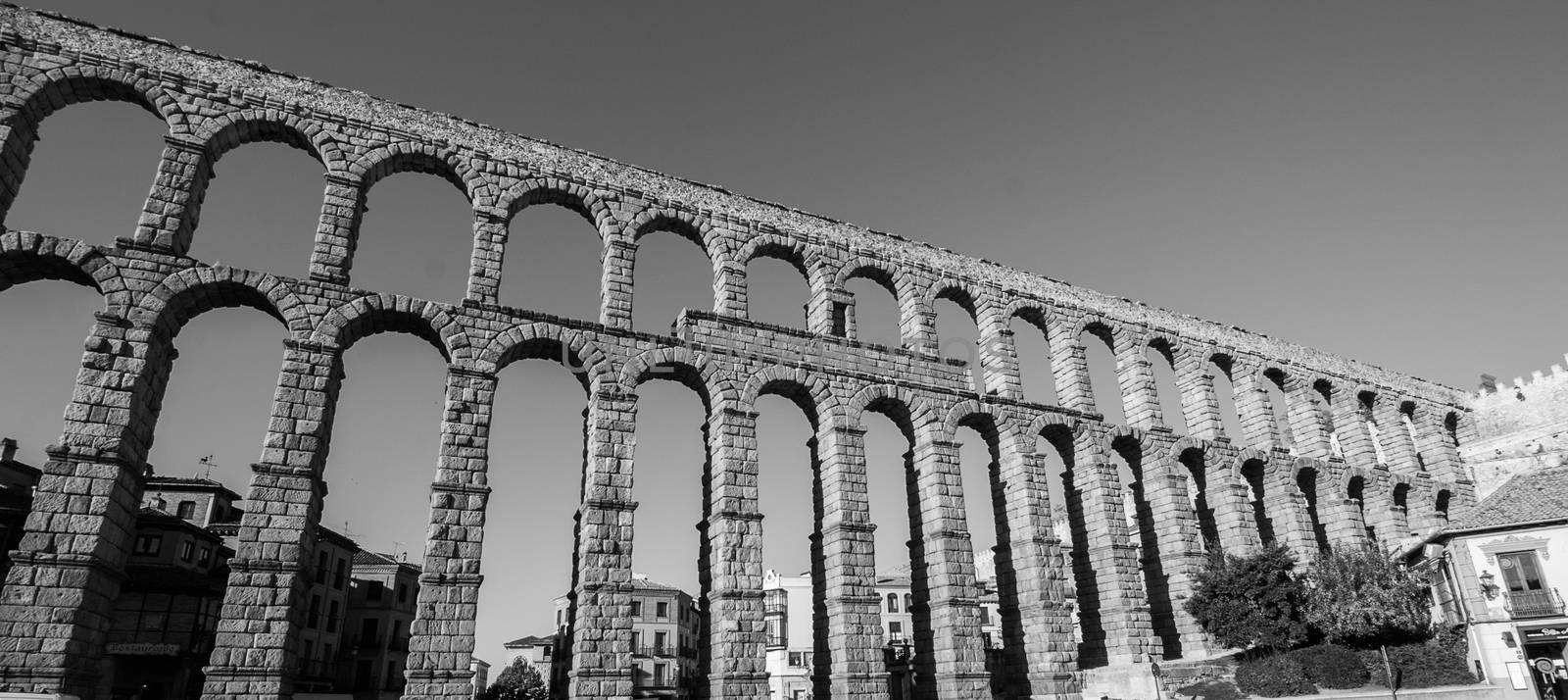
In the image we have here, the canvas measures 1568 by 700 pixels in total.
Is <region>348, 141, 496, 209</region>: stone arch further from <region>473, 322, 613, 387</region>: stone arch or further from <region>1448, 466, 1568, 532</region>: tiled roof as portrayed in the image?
<region>1448, 466, 1568, 532</region>: tiled roof

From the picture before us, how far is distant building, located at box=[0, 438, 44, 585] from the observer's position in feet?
78.3

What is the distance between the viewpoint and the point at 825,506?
2180 centimetres

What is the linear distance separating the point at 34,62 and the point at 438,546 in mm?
13471

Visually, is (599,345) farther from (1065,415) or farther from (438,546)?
(1065,415)

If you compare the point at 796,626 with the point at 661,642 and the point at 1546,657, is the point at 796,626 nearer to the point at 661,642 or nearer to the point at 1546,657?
the point at 661,642

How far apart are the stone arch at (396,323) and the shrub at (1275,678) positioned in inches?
784

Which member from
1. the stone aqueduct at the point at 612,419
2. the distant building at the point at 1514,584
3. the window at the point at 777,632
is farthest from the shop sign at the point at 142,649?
the distant building at the point at 1514,584

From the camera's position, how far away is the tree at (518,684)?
46.6 m

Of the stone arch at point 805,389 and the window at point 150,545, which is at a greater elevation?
the stone arch at point 805,389

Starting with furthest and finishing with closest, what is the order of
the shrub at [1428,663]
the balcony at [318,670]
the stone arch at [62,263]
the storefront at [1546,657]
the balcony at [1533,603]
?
the balcony at [318,670] → the shrub at [1428,663] → the balcony at [1533,603] → the storefront at [1546,657] → the stone arch at [62,263]

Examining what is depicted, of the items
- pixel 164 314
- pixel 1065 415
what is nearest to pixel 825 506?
pixel 1065 415

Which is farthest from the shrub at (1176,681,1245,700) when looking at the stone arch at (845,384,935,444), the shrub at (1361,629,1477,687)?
the stone arch at (845,384,935,444)

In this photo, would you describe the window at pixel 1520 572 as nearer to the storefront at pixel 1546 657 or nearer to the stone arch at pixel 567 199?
the storefront at pixel 1546 657

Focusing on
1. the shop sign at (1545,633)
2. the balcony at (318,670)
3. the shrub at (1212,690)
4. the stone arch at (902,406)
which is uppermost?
the stone arch at (902,406)
